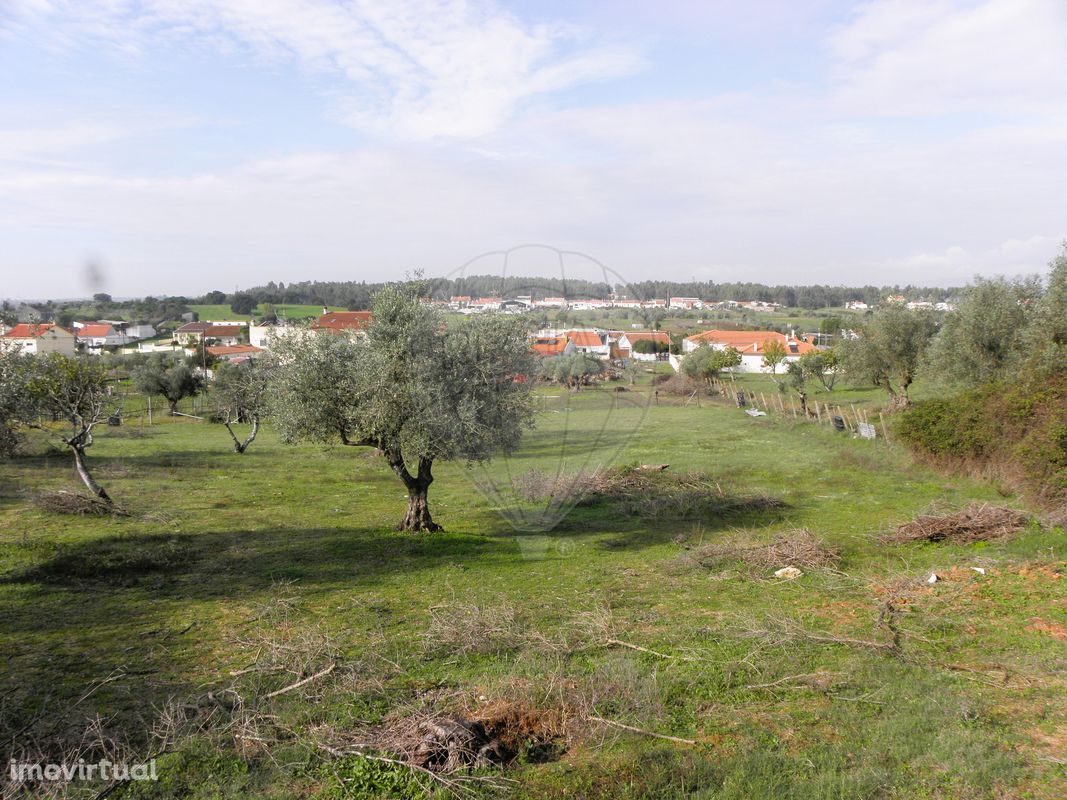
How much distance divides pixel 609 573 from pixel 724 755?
7950 mm

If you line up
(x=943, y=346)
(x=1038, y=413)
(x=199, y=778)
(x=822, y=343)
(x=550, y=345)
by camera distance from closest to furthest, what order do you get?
1. (x=199, y=778)
2. (x=550, y=345)
3. (x=1038, y=413)
4. (x=943, y=346)
5. (x=822, y=343)

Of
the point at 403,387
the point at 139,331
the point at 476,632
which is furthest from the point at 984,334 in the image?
the point at 139,331

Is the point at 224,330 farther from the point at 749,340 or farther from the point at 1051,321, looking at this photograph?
the point at 1051,321

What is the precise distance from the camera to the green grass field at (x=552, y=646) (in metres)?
7.07

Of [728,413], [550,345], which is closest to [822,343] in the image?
[728,413]

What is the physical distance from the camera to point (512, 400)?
1705 cm

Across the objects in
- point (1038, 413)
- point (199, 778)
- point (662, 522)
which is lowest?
point (662, 522)

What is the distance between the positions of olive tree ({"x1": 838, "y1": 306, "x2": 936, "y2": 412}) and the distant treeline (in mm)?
3058

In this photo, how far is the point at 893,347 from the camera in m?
40.7

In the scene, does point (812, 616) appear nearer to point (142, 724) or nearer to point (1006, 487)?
point (142, 724)

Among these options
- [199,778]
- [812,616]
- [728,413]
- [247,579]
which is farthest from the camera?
[728,413]

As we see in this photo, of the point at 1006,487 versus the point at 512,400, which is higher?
the point at 512,400

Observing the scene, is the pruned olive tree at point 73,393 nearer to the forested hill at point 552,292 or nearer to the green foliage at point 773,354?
the forested hill at point 552,292

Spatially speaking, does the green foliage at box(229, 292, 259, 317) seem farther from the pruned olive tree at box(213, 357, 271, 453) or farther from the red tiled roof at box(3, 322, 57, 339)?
the pruned olive tree at box(213, 357, 271, 453)
